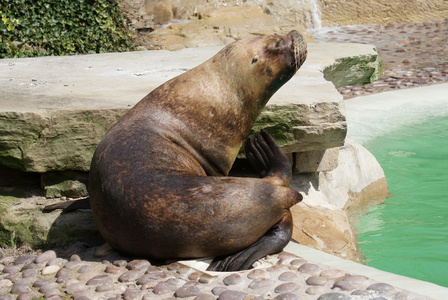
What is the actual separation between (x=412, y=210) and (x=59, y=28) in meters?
6.50

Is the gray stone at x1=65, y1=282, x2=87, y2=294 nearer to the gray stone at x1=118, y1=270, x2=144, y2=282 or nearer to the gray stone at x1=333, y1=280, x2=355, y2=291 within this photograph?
the gray stone at x1=118, y1=270, x2=144, y2=282

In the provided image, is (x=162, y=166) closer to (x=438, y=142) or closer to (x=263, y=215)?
(x=263, y=215)

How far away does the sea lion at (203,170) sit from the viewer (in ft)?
10.9

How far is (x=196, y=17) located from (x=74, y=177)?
9945mm

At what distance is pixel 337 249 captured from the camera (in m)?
4.43

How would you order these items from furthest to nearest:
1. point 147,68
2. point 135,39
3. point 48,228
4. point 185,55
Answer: point 135,39 → point 185,55 → point 147,68 → point 48,228

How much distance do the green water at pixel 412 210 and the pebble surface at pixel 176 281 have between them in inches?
50.3

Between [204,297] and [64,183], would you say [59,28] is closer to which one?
[64,183]

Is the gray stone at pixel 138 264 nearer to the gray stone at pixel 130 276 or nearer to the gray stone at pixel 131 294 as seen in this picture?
the gray stone at pixel 130 276

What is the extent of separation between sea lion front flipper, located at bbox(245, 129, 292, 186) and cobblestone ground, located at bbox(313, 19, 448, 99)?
6.99m

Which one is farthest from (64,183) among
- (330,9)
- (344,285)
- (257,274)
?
(330,9)

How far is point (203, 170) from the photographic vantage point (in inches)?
154

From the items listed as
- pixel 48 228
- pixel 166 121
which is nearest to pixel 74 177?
pixel 48 228

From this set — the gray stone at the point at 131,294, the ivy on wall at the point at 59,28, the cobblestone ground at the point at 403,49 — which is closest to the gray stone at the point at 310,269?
the gray stone at the point at 131,294
